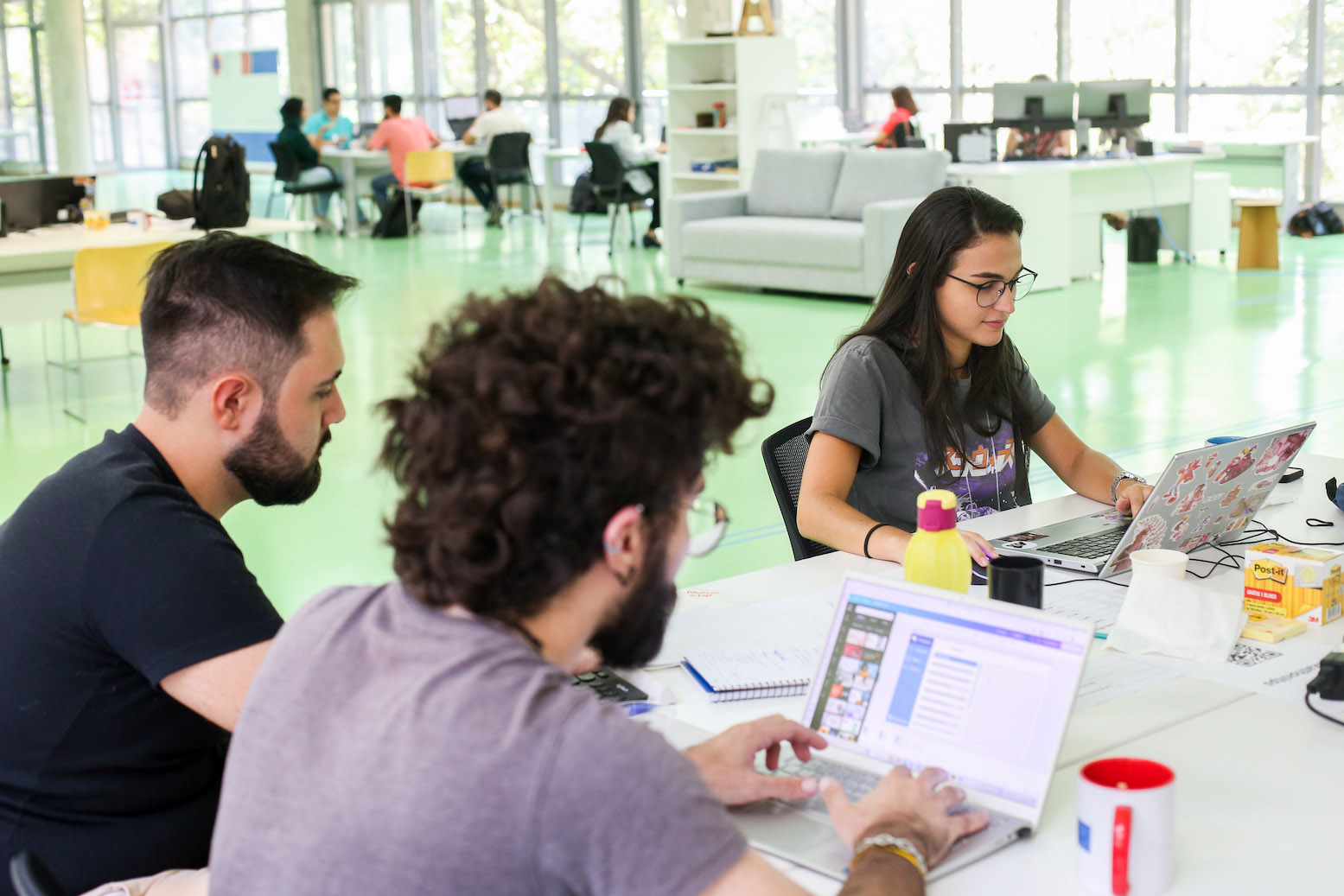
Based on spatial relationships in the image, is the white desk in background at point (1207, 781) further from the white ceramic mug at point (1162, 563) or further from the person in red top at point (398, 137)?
the person in red top at point (398, 137)

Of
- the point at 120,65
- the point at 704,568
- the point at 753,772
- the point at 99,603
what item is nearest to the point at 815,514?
the point at 753,772

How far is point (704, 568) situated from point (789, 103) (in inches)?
270

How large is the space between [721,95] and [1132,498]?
327 inches

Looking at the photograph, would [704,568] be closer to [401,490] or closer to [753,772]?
[753,772]

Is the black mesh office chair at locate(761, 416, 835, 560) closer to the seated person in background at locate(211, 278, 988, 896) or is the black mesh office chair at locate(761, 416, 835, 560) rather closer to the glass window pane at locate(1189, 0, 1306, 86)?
the seated person in background at locate(211, 278, 988, 896)

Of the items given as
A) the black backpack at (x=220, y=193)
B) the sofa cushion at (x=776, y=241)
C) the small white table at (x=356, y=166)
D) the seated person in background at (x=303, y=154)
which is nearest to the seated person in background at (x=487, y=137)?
the small white table at (x=356, y=166)

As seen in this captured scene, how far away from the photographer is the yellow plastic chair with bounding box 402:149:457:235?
37.9 ft

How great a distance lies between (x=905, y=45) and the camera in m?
13.2

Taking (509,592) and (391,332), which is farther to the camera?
(391,332)

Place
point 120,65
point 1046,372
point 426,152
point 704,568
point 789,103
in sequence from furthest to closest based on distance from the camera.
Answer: point 120,65 → point 426,152 → point 789,103 → point 1046,372 → point 704,568

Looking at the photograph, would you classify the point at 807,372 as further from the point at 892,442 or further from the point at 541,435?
the point at 541,435

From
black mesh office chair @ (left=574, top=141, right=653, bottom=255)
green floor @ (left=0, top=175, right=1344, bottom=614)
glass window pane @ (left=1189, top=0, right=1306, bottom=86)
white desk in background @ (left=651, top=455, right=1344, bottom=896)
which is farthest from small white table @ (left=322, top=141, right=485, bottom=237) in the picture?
white desk in background @ (left=651, top=455, right=1344, bottom=896)

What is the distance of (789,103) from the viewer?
33.0 ft

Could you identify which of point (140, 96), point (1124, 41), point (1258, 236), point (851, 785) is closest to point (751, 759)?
point (851, 785)
